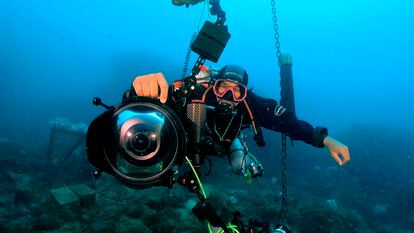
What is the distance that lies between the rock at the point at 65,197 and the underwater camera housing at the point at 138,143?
5.98 meters

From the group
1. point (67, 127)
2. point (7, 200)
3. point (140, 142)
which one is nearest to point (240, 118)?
point (140, 142)

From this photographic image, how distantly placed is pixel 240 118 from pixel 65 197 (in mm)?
5507

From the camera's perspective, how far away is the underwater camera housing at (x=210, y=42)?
9.30 ft

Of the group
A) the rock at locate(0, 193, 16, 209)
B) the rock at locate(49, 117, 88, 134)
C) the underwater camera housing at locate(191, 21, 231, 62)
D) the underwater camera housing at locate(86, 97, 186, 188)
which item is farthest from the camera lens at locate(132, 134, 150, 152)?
the rock at locate(49, 117, 88, 134)

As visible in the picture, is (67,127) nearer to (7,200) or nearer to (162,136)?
(7,200)

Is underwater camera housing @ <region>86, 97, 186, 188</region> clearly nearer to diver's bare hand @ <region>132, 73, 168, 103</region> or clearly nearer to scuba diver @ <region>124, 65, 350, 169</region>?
diver's bare hand @ <region>132, 73, 168, 103</region>

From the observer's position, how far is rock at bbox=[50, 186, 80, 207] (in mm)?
7129

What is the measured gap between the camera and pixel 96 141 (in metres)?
2.05

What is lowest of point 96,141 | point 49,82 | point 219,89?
point 49,82

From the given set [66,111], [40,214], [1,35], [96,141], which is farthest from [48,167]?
[1,35]

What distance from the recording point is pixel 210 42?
9.44 feet

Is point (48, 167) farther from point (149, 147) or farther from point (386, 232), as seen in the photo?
point (386, 232)

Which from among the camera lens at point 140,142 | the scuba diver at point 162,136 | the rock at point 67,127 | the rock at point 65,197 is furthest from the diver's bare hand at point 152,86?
the rock at point 67,127

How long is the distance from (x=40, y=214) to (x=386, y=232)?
10.9m
